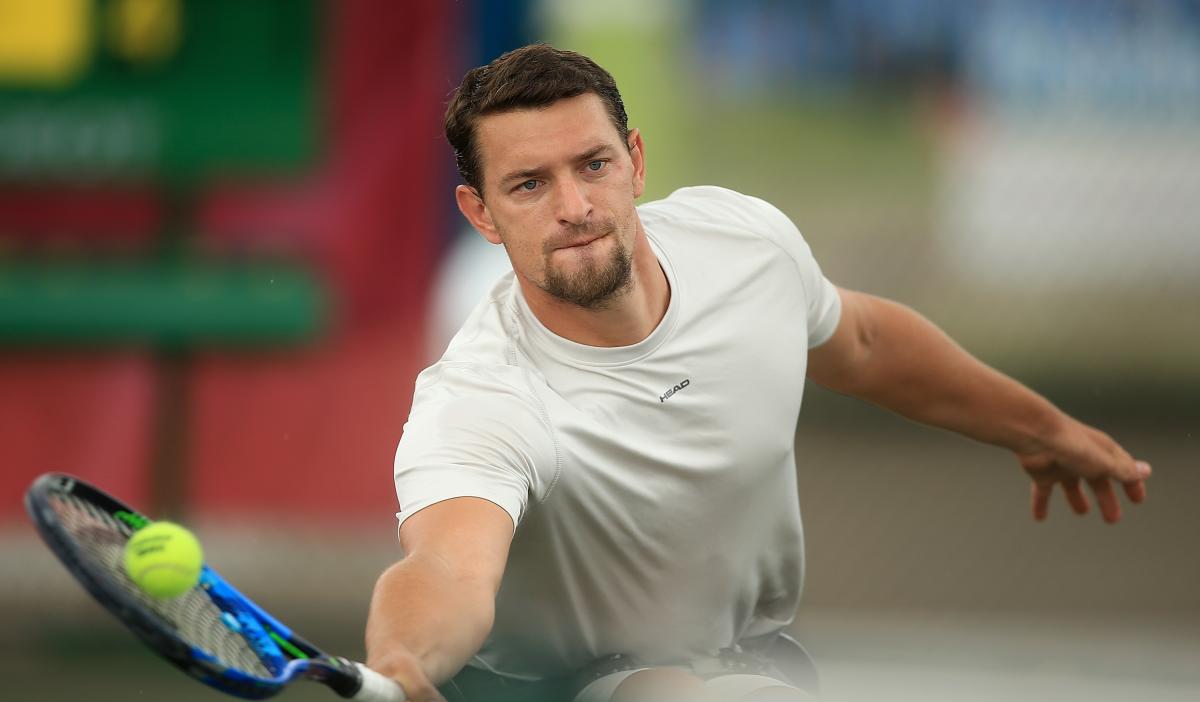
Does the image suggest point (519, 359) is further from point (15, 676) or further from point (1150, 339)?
point (1150, 339)

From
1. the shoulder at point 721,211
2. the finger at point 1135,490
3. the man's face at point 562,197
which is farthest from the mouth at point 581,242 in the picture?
the finger at point 1135,490

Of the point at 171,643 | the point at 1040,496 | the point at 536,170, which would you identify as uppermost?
the point at 536,170

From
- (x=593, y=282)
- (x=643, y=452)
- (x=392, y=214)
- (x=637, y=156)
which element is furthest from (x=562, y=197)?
(x=392, y=214)

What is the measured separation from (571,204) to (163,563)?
811 mm

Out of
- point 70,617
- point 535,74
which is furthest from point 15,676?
point 535,74

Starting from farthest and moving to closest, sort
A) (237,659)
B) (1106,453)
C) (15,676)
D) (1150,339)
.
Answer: (1150,339), (15,676), (1106,453), (237,659)

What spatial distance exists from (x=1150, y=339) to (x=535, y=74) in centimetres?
451

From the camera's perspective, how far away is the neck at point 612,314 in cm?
253

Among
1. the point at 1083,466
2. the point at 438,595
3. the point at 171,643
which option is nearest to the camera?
the point at 171,643

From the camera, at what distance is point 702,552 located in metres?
2.57

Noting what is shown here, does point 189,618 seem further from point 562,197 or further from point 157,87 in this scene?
point 157,87

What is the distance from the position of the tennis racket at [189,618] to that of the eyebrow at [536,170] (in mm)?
729

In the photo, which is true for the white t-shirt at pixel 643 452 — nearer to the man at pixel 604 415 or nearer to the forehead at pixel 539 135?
the man at pixel 604 415

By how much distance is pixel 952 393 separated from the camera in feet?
9.91
